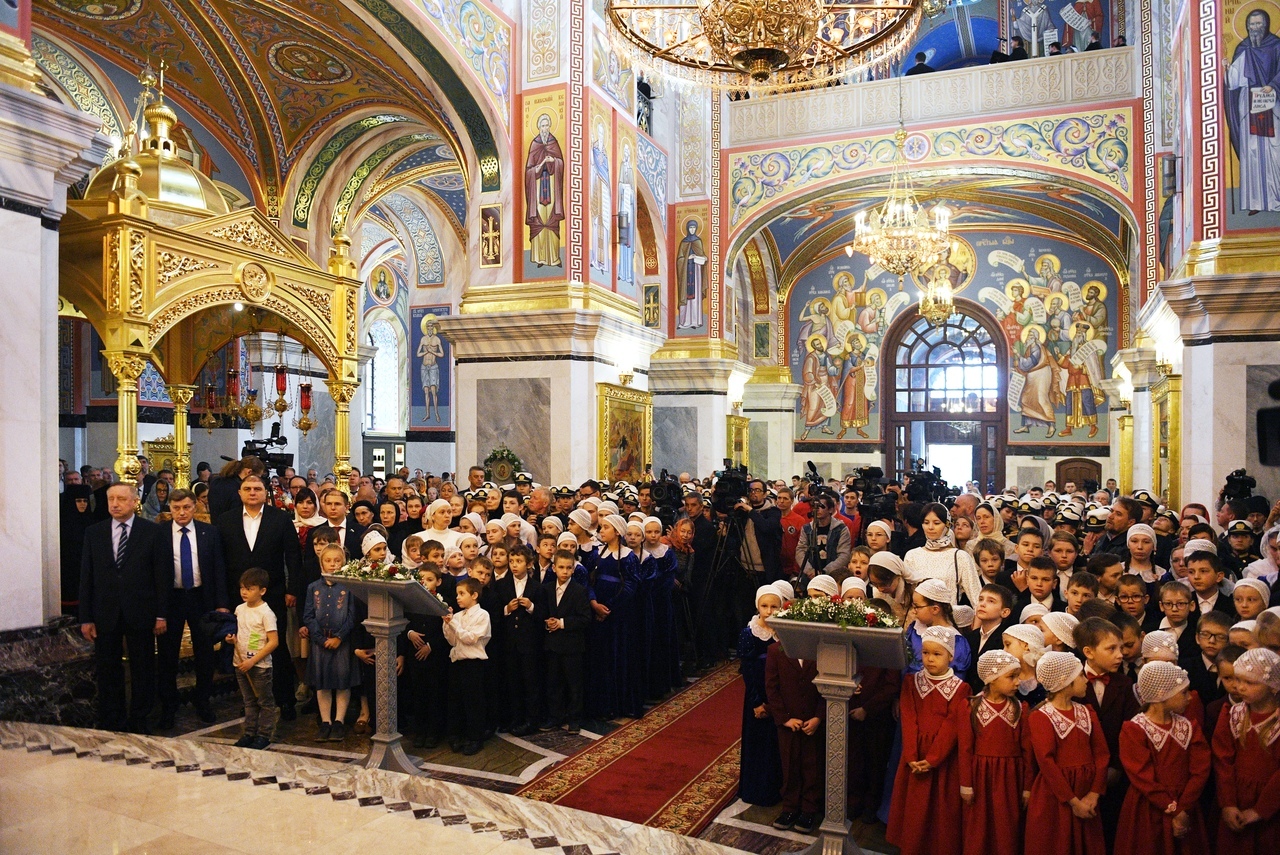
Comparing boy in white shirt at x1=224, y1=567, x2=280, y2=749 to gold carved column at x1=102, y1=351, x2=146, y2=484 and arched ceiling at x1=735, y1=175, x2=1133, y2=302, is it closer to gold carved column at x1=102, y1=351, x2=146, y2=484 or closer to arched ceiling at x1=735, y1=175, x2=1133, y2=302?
gold carved column at x1=102, y1=351, x2=146, y2=484

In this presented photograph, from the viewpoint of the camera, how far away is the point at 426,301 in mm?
19984

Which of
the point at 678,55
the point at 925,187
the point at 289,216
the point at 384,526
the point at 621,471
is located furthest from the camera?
the point at 925,187

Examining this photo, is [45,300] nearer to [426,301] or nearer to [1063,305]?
[426,301]

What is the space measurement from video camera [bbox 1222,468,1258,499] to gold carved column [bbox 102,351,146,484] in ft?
28.8

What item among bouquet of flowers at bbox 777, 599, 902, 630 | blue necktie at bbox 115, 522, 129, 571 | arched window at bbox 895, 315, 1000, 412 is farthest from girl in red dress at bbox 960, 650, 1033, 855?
arched window at bbox 895, 315, 1000, 412

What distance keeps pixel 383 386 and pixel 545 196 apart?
12.3 metres

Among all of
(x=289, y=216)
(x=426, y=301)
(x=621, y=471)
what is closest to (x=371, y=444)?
(x=426, y=301)

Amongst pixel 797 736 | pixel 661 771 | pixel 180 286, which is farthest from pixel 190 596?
pixel 797 736

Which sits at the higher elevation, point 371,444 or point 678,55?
point 678,55

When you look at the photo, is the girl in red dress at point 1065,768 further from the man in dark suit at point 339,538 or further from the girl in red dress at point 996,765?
the man in dark suit at point 339,538

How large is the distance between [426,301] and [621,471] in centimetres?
901

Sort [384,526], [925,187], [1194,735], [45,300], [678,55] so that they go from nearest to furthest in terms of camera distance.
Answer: [1194,735] < [45,300] < [384,526] < [678,55] < [925,187]

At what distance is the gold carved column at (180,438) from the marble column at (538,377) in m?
3.56

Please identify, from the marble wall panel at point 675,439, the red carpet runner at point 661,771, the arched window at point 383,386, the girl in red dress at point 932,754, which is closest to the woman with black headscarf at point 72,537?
the red carpet runner at point 661,771
